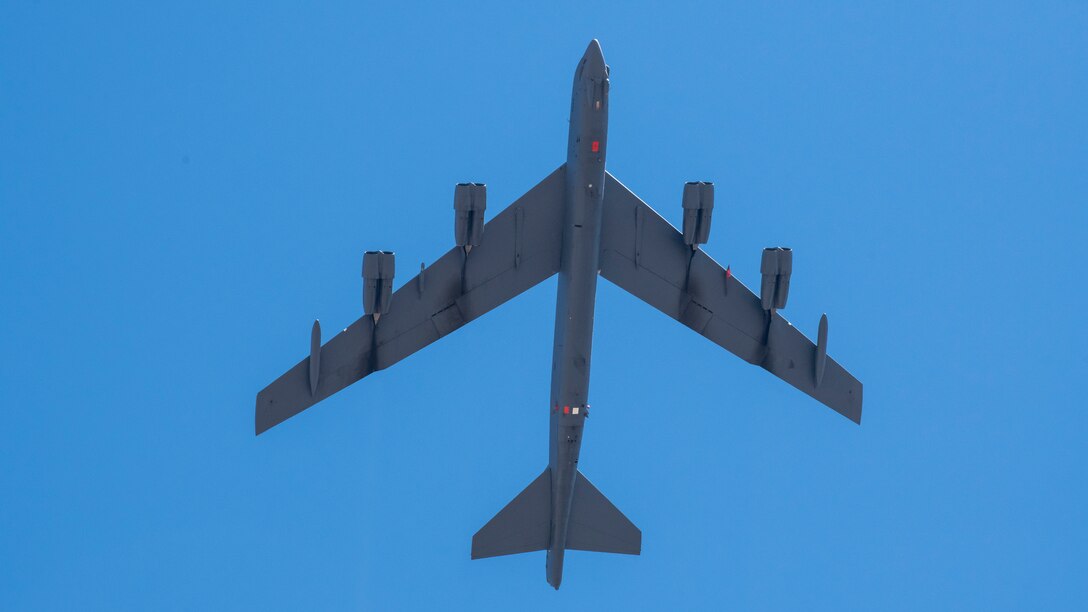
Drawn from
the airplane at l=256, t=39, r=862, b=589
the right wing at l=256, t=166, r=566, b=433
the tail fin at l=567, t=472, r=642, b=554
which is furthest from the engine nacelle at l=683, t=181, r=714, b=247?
the tail fin at l=567, t=472, r=642, b=554

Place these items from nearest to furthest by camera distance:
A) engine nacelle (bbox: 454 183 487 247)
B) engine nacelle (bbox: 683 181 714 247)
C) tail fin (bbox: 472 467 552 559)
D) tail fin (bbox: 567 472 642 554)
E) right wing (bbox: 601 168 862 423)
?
engine nacelle (bbox: 454 183 487 247) < engine nacelle (bbox: 683 181 714 247) < right wing (bbox: 601 168 862 423) < tail fin (bbox: 472 467 552 559) < tail fin (bbox: 567 472 642 554)

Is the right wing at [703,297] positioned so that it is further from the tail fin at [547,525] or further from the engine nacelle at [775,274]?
the tail fin at [547,525]

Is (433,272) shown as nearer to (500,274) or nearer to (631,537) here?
(500,274)

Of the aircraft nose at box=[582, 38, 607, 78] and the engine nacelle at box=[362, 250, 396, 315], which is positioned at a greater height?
the aircraft nose at box=[582, 38, 607, 78]

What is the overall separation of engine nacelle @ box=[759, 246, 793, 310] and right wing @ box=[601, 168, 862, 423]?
1607mm

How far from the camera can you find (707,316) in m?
40.8

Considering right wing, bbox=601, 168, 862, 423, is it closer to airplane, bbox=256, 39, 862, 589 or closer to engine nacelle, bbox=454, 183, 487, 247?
airplane, bbox=256, 39, 862, 589

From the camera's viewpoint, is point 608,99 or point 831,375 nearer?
point 608,99

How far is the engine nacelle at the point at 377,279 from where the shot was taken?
36875 millimetres

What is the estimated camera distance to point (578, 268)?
37.1 meters

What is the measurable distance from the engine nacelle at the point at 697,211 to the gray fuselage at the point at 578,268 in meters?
2.59

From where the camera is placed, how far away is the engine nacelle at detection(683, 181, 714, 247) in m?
38.0

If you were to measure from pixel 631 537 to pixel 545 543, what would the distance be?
232 centimetres

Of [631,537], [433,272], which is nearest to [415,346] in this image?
[433,272]
